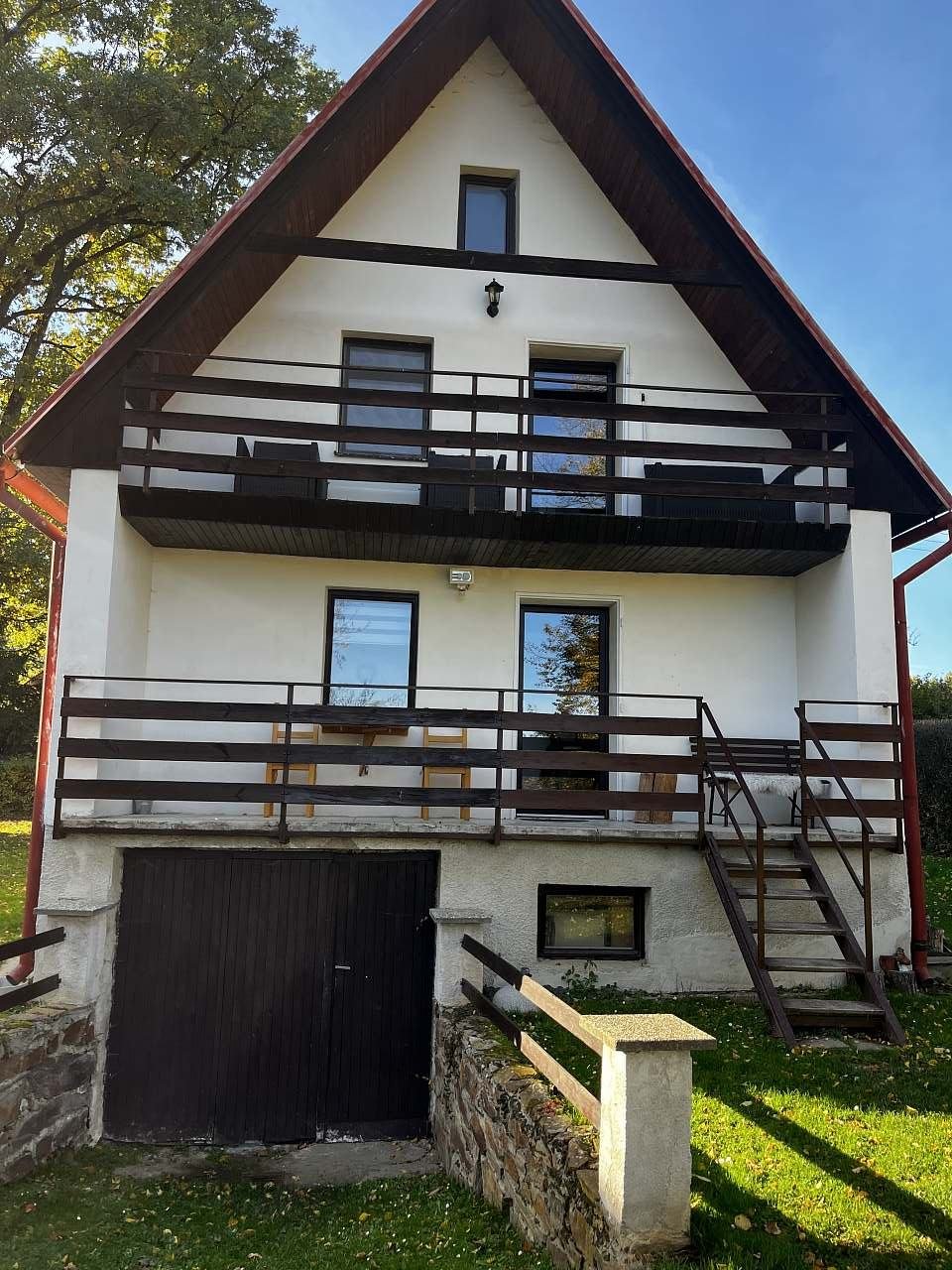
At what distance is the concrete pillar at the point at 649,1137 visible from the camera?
3.61m

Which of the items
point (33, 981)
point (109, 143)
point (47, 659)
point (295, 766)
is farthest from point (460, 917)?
point (109, 143)

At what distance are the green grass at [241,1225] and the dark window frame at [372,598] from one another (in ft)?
14.1

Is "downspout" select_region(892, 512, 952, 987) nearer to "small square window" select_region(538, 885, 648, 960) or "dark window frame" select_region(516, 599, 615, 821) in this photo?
"small square window" select_region(538, 885, 648, 960)

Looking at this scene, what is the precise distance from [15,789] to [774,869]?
1687cm

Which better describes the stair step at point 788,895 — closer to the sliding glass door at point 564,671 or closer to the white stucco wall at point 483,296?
the sliding glass door at point 564,671

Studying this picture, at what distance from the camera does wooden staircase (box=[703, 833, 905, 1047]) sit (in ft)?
21.2

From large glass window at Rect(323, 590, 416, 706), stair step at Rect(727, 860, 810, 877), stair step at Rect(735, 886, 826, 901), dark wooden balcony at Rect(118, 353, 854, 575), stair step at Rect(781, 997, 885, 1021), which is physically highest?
dark wooden balcony at Rect(118, 353, 854, 575)

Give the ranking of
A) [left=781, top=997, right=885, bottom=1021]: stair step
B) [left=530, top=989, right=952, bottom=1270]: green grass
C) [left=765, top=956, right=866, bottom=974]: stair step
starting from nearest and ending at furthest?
[left=530, top=989, right=952, bottom=1270]: green grass < [left=781, top=997, right=885, bottom=1021]: stair step < [left=765, top=956, right=866, bottom=974]: stair step

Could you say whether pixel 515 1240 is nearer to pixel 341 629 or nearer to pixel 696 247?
pixel 341 629

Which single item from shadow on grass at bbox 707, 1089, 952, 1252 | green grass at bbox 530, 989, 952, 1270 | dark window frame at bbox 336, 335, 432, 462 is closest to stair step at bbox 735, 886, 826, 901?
green grass at bbox 530, 989, 952, 1270

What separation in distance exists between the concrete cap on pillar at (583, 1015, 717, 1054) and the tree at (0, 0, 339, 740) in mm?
14341

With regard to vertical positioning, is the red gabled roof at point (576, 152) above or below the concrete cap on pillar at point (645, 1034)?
above

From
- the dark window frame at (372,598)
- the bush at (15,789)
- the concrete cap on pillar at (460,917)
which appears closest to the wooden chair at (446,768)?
the dark window frame at (372,598)

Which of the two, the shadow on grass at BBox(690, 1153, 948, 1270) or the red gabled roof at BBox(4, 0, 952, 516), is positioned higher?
the red gabled roof at BBox(4, 0, 952, 516)
